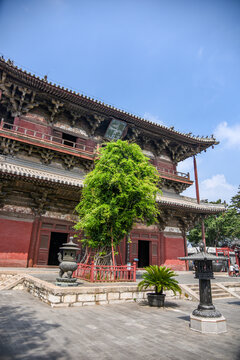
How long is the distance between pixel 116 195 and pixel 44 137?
7.18m

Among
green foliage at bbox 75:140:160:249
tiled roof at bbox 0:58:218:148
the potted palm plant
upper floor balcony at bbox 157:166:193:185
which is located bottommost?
the potted palm plant

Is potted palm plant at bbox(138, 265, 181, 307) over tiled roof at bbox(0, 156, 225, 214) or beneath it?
beneath

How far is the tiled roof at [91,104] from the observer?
488 inches

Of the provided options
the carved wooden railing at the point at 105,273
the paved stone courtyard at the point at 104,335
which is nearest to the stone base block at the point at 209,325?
the paved stone courtyard at the point at 104,335

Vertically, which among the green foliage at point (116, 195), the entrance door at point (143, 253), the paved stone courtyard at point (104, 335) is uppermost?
the green foliage at point (116, 195)

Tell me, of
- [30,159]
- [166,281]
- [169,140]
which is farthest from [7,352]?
[169,140]

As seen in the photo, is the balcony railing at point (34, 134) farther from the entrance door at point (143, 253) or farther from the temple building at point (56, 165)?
the entrance door at point (143, 253)

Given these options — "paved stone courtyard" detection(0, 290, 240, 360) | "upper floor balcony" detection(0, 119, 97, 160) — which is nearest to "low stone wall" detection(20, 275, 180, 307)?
"paved stone courtyard" detection(0, 290, 240, 360)

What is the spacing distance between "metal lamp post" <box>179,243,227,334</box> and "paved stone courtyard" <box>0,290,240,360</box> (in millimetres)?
188

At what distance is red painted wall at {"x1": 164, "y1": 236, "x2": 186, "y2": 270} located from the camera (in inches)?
606

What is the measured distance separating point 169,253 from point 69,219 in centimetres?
725

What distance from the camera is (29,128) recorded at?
1377 cm

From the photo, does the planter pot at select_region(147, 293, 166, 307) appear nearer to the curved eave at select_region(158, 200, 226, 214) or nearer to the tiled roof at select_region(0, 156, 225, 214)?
the tiled roof at select_region(0, 156, 225, 214)

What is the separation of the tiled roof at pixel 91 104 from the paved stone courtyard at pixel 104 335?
434 inches
